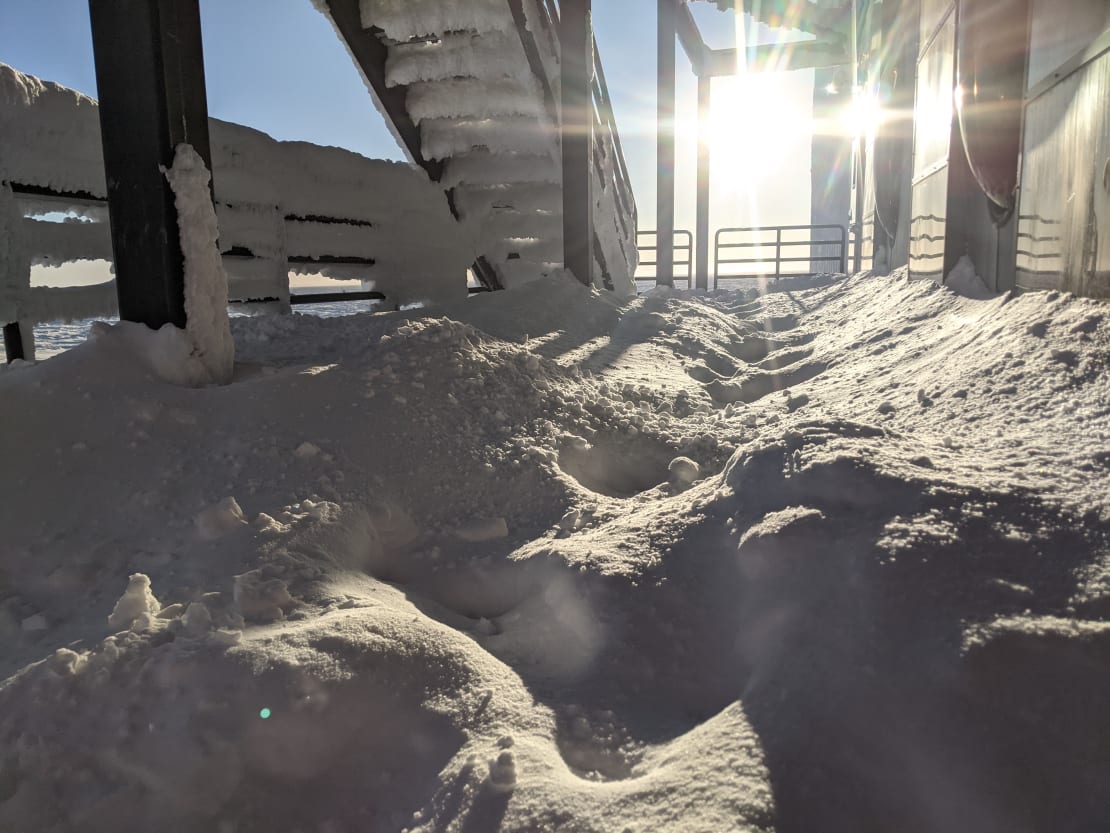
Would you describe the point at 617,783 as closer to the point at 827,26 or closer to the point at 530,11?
the point at 530,11

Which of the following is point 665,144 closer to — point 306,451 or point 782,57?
point 782,57

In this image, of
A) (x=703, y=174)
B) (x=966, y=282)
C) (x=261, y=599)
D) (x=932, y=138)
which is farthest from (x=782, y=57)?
(x=261, y=599)

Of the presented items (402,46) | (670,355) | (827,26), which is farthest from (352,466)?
(827,26)

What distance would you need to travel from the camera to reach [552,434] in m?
2.00

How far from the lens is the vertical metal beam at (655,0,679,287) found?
8383 millimetres

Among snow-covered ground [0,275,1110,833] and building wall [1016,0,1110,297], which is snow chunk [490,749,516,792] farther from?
building wall [1016,0,1110,297]

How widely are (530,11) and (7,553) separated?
155 inches

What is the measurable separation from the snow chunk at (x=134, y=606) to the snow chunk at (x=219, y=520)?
0.23 m

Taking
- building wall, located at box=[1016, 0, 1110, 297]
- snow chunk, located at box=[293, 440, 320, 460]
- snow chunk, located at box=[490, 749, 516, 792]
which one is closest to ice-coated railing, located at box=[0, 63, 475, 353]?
snow chunk, located at box=[293, 440, 320, 460]

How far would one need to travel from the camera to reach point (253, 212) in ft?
13.5

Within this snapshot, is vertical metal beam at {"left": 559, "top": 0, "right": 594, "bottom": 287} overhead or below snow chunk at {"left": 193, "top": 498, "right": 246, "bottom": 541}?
overhead

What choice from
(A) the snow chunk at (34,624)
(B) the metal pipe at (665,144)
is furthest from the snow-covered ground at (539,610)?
(B) the metal pipe at (665,144)

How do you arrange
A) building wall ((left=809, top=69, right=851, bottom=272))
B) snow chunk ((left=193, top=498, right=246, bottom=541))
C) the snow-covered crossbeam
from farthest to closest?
building wall ((left=809, top=69, right=851, bottom=272)), the snow-covered crossbeam, snow chunk ((left=193, top=498, right=246, bottom=541))

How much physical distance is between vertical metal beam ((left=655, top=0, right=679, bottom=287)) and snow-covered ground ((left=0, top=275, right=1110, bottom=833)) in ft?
24.4
